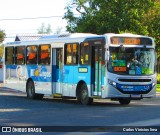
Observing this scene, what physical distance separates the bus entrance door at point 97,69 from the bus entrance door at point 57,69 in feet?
8.68

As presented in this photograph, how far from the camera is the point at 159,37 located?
49.6 metres

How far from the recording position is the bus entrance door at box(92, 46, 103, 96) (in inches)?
868

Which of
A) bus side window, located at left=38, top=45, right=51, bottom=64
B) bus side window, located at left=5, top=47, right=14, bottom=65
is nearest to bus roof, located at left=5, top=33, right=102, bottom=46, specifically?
bus side window, located at left=38, top=45, right=51, bottom=64

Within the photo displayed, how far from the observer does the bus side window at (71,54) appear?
2348cm

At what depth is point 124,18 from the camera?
47094mm

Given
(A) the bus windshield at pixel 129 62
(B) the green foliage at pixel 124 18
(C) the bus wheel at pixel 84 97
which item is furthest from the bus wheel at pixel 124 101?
(B) the green foliage at pixel 124 18

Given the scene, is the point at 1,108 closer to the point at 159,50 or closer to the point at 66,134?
the point at 66,134

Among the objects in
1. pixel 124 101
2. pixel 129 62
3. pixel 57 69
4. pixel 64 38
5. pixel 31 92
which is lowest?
pixel 124 101

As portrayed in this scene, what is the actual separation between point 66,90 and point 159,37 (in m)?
27.1

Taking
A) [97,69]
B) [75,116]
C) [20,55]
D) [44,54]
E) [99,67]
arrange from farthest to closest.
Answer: [20,55], [44,54], [97,69], [99,67], [75,116]

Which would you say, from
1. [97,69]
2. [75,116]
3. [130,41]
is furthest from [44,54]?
[75,116]

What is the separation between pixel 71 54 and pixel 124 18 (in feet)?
78.7

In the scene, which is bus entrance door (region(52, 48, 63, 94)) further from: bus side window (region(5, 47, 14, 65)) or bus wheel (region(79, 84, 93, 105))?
bus side window (region(5, 47, 14, 65))

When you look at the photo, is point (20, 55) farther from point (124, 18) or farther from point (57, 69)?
point (124, 18)
